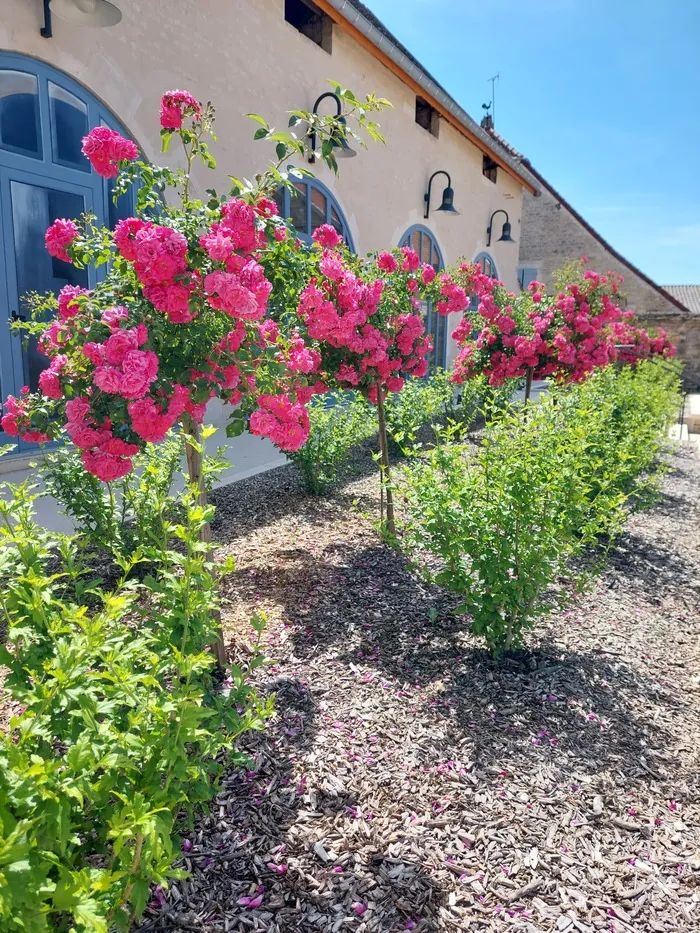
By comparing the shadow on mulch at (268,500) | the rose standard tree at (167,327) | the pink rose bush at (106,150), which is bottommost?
the shadow on mulch at (268,500)

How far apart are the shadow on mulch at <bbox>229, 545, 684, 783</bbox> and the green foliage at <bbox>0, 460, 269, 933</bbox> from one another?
1151 millimetres

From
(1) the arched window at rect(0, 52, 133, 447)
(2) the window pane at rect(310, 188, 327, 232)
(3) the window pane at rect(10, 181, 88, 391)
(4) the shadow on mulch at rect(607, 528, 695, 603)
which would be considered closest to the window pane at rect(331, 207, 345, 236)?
(2) the window pane at rect(310, 188, 327, 232)

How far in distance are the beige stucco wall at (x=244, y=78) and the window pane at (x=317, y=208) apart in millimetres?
195

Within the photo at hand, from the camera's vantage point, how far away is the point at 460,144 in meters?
13.0

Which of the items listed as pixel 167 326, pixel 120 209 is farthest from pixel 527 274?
pixel 167 326

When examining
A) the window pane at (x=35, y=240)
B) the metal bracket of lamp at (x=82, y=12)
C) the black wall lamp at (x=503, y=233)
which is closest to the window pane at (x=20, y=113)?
the window pane at (x=35, y=240)

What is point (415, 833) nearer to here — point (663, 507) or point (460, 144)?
point (663, 507)

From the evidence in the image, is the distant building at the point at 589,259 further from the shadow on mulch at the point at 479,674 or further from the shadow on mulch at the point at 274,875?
the shadow on mulch at the point at 274,875

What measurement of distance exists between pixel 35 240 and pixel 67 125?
1049mm

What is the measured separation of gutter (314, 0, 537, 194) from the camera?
800 centimetres

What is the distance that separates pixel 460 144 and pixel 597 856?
13.7 metres

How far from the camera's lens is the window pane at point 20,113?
4.94 m

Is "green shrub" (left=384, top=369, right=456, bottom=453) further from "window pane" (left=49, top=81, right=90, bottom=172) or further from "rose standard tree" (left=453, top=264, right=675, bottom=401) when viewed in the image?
"window pane" (left=49, top=81, right=90, bottom=172)

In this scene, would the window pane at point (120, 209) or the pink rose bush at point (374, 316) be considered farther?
the window pane at point (120, 209)
